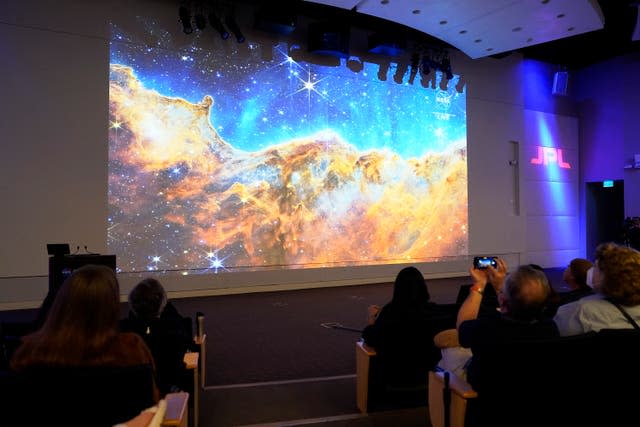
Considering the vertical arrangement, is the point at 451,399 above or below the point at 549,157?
below

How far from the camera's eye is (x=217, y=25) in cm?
743

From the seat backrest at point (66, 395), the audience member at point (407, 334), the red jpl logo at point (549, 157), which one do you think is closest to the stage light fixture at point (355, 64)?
the red jpl logo at point (549, 157)

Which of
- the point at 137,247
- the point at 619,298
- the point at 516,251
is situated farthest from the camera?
the point at 516,251

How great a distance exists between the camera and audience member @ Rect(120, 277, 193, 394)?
225cm

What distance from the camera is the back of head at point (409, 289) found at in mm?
2764

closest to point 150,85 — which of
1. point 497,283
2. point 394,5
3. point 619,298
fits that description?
point 394,5

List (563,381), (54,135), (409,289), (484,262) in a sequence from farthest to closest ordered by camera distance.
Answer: (54,135) < (409,289) < (484,262) < (563,381)

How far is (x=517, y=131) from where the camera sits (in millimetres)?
11086

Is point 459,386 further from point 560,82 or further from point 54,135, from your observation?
point 560,82

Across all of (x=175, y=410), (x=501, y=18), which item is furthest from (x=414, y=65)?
(x=175, y=410)

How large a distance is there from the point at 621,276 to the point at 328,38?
7079 millimetres

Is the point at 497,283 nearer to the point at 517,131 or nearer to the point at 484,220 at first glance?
the point at 484,220

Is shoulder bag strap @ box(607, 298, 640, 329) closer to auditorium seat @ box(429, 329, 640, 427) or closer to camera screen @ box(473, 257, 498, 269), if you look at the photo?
auditorium seat @ box(429, 329, 640, 427)

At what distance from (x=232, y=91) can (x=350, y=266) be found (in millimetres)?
3835
